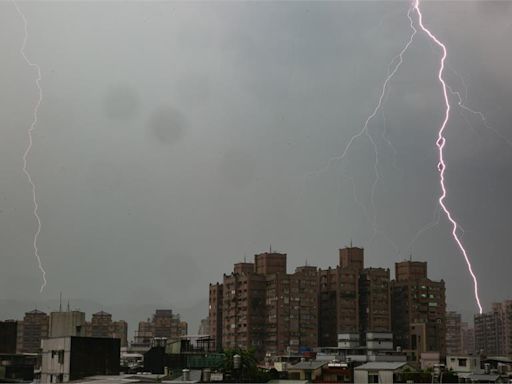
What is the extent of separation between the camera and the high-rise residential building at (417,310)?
66875 mm

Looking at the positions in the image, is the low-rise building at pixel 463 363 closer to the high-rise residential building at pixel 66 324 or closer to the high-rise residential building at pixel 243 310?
the high-rise residential building at pixel 66 324

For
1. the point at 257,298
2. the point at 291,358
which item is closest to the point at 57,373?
the point at 291,358

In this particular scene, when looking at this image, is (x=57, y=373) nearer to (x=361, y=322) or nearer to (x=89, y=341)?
(x=89, y=341)

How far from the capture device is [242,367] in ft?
78.7

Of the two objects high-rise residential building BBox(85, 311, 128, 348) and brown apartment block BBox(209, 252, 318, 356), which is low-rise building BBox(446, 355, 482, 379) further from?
high-rise residential building BBox(85, 311, 128, 348)

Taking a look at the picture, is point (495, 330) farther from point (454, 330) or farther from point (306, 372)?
point (306, 372)

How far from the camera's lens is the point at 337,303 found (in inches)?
2625

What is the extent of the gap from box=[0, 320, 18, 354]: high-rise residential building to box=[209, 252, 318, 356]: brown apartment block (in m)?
26.0

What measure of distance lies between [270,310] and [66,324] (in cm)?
3785

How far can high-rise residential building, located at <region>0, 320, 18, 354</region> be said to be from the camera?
37406 mm

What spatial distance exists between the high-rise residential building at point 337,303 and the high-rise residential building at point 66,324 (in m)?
38.6

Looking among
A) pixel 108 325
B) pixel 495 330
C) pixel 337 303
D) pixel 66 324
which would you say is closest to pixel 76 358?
pixel 66 324

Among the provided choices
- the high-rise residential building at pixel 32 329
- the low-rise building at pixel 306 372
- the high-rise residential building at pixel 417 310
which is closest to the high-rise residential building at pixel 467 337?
the high-rise residential building at pixel 417 310

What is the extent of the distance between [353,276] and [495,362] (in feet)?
83.4
